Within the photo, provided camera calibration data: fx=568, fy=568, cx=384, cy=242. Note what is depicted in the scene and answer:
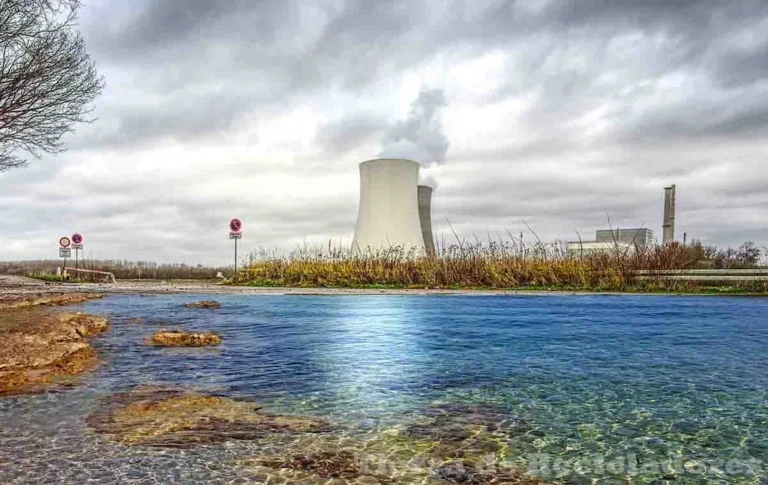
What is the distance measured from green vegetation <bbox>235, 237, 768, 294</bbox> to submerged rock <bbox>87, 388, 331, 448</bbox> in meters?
11.7

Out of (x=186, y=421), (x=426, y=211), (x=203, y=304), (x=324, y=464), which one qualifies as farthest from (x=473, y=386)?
(x=426, y=211)

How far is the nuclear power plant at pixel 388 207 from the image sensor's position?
64.3ft

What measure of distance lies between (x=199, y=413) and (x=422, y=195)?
23.0m

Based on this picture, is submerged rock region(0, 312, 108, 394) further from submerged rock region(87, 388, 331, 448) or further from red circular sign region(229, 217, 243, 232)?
red circular sign region(229, 217, 243, 232)

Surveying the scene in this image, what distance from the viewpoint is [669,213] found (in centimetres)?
3067

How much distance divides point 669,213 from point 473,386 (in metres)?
30.6

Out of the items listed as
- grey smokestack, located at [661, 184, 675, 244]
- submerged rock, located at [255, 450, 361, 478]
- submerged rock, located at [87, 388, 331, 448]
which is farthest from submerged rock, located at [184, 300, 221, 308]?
grey smokestack, located at [661, 184, 675, 244]

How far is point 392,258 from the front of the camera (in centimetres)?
1670

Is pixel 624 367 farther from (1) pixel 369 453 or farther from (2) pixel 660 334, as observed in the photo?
(1) pixel 369 453

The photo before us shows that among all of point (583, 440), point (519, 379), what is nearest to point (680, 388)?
point (519, 379)

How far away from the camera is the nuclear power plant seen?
19.6 meters

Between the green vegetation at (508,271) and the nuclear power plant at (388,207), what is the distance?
6.44 feet

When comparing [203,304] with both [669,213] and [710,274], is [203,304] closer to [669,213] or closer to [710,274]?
[710,274]

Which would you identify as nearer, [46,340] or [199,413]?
[199,413]
